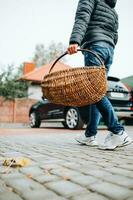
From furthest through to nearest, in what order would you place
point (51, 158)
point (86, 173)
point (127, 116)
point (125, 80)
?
point (125, 80)
point (127, 116)
point (51, 158)
point (86, 173)

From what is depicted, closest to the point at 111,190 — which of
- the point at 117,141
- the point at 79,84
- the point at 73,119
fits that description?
the point at 79,84

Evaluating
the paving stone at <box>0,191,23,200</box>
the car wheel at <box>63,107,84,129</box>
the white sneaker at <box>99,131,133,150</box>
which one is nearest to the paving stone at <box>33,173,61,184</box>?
the paving stone at <box>0,191,23,200</box>

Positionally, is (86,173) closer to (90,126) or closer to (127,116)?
(90,126)

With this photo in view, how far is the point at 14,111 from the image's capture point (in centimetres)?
2089

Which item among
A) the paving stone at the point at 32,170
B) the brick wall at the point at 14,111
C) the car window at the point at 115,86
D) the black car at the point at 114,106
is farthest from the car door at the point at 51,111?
the brick wall at the point at 14,111

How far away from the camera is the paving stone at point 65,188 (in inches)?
75.7

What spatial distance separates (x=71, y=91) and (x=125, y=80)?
54.7 feet

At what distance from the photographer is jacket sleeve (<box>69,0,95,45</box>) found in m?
4.10

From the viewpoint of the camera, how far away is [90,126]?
455cm

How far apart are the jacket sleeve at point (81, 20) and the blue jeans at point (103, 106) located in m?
0.27

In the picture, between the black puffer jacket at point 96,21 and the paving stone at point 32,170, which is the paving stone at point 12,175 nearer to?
the paving stone at point 32,170

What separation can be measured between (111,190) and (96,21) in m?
2.95

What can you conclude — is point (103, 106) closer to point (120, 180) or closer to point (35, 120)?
point (120, 180)

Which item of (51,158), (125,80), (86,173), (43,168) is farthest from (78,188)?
(125,80)
